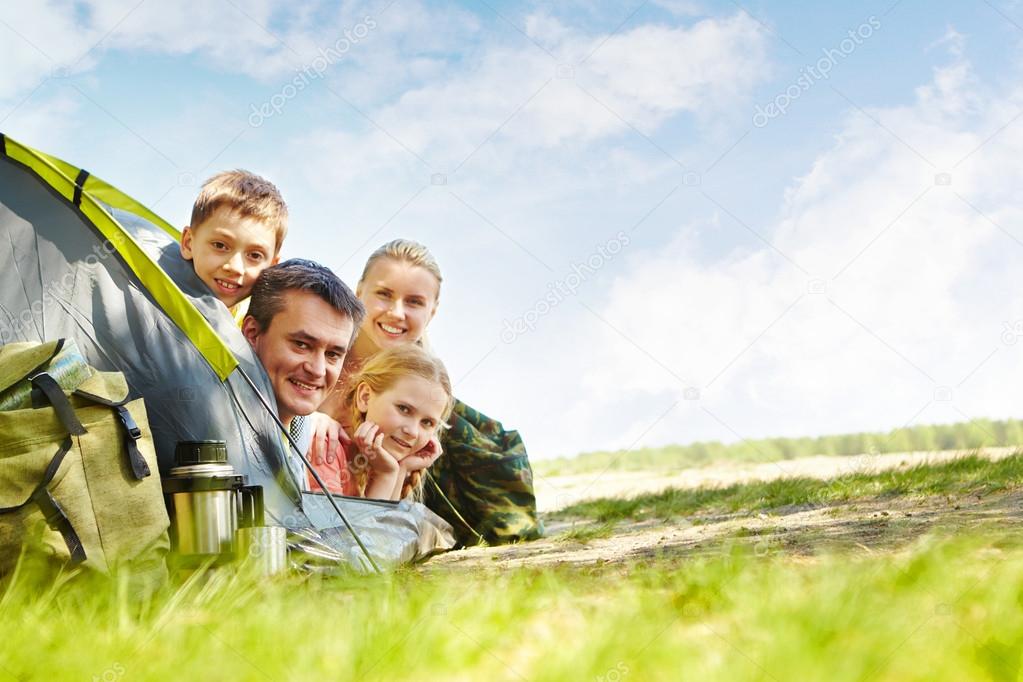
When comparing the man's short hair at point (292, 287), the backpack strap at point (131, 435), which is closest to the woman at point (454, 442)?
the man's short hair at point (292, 287)

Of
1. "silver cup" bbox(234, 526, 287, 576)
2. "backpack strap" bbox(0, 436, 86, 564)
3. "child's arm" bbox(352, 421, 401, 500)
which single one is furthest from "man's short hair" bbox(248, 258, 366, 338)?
"backpack strap" bbox(0, 436, 86, 564)

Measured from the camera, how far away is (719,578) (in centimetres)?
237

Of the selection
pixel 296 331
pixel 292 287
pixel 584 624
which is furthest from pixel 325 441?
pixel 584 624

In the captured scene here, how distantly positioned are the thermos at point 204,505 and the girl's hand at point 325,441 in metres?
1.01

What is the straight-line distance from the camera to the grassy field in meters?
1.84

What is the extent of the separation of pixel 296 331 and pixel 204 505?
986 millimetres

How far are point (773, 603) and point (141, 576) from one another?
5.81ft

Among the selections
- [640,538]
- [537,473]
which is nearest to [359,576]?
[640,538]

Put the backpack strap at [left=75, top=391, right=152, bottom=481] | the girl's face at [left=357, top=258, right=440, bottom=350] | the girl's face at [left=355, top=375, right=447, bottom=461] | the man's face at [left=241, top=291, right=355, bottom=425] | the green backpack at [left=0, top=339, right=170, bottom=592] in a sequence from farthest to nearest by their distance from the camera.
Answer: the girl's face at [left=357, top=258, right=440, bottom=350] → the girl's face at [left=355, top=375, right=447, bottom=461] → the man's face at [left=241, top=291, right=355, bottom=425] → the backpack strap at [left=75, top=391, right=152, bottom=481] → the green backpack at [left=0, top=339, right=170, bottom=592]

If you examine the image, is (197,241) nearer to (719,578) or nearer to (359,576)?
(359,576)

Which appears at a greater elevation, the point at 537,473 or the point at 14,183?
the point at 14,183

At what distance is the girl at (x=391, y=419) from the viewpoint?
168 inches

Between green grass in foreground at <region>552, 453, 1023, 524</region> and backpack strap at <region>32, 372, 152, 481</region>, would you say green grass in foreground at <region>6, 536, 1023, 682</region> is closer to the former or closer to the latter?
backpack strap at <region>32, 372, 152, 481</region>

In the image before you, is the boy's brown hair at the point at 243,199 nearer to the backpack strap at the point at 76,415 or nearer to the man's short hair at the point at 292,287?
the man's short hair at the point at 292,287
